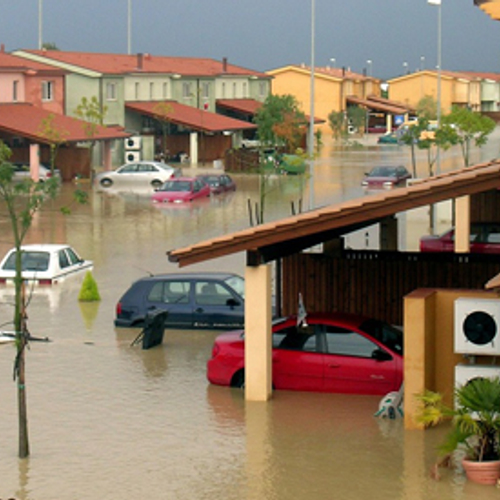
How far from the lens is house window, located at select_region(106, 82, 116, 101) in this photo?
77.0m

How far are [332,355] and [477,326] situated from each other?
2910mm

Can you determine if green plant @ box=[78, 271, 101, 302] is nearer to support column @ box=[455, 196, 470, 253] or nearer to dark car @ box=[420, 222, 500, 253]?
support column @ box=[455, 196, 470, 253]

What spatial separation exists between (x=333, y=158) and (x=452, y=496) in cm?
7152

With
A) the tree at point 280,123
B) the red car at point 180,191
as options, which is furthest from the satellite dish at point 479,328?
the tree at point 280,123

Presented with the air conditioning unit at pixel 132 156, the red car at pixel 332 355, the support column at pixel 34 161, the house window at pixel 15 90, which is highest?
the house window at pixel 15 90

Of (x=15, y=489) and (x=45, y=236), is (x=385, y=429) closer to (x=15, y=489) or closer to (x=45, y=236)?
(x=15, y=489)

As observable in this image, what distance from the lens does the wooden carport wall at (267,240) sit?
57.6ft

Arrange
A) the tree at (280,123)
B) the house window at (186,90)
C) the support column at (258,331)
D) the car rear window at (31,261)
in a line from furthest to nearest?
1. the house window at (186,90)
2. the tree at (280,123)
3. the car rear window at (31,261)
4. the support column at (258,331)

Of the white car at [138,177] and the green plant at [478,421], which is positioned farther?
the white car at [138,177]

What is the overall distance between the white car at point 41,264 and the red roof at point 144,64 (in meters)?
45.7

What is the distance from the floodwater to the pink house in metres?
41.1

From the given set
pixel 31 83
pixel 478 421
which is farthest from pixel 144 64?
pixel 478 421

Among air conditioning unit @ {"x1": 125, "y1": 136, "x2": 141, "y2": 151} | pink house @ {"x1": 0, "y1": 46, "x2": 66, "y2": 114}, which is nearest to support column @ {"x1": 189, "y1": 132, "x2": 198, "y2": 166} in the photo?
air conditioning unit @ {"x1": 125, "y1": 136, "x2": 141, "y2": 151}

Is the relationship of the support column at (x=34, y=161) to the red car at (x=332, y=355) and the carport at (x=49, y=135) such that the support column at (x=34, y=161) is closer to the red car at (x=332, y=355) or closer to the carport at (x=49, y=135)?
the carport at (x=49, y=135)
